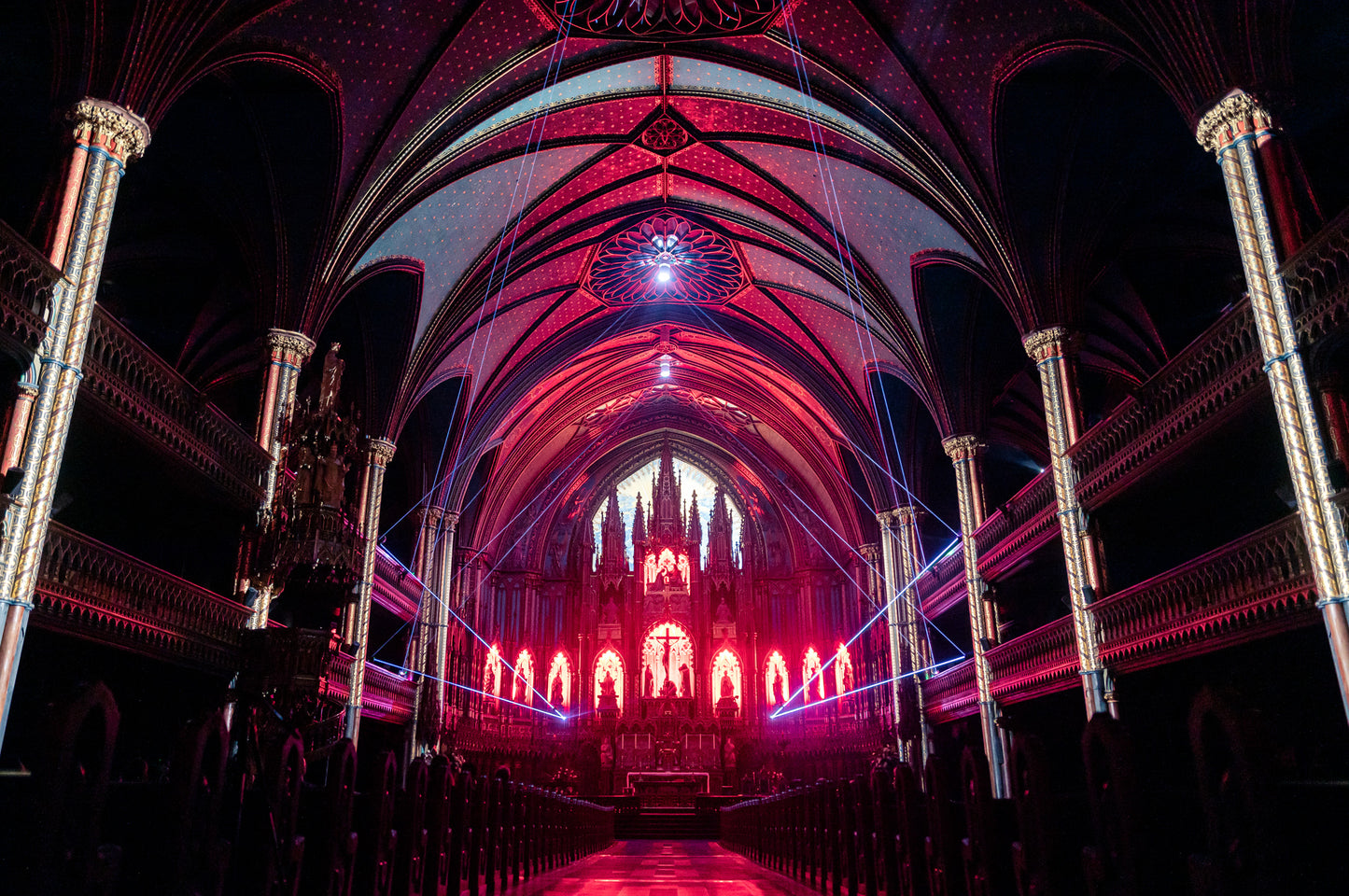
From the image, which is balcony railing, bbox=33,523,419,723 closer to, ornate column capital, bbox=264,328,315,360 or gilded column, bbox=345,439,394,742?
ornate column capital, bbox=264,328,315,360

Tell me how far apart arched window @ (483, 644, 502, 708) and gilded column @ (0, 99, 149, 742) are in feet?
60.7

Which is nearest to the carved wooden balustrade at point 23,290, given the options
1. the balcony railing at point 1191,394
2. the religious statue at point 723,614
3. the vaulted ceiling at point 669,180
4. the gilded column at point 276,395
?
the vaulted ceiling at point 669,180

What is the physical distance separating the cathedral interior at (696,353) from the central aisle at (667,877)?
22cm

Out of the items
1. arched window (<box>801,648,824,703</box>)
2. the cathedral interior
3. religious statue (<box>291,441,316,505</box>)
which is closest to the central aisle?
the cathedral interior

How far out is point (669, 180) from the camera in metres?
18.7

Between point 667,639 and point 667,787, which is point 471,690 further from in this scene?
point 667,639

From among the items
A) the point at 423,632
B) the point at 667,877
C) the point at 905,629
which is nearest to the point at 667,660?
the point at 905,629

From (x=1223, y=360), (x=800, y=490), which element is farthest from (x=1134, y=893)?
(x=800, y=490)

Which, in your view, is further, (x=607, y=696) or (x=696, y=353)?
(x=607, y=696)

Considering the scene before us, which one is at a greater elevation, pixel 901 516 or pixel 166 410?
pixel 901 516

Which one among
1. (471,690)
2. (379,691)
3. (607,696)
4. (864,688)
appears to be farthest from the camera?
(607,696)

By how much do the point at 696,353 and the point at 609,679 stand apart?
1109 centimetres

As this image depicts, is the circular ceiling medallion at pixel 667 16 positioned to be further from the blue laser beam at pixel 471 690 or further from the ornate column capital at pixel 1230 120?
the blue laser beam at pixel 471 690

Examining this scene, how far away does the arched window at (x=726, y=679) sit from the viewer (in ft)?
97.2
